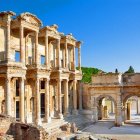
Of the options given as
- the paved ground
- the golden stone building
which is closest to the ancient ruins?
the golden stone building

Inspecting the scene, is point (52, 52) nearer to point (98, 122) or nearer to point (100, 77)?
point (100, 77)

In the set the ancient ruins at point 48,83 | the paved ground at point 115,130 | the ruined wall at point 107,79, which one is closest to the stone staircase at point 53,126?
the ancient ruins at point 48,83

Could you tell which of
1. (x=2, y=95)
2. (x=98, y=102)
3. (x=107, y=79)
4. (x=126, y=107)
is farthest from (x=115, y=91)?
(x=2, y=95)

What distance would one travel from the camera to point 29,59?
101 ft

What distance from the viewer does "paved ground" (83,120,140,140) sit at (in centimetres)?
2691

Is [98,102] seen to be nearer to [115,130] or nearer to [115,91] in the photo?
[115,91]

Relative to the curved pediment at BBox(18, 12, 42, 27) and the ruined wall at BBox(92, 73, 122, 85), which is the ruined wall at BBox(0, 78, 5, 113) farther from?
the ruined wall at BBox(92, 73, 122, 85)

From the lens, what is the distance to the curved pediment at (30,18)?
2684cm

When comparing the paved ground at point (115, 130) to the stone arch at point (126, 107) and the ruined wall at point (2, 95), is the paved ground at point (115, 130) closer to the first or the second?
the stone arch at point (126, 107)

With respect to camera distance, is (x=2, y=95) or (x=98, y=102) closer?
(x=2, y=95)

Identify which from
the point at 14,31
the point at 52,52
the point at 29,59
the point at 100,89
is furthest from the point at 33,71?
the point at 100,89

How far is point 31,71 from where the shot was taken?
93.6ft

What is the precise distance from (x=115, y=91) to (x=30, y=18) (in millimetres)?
13507

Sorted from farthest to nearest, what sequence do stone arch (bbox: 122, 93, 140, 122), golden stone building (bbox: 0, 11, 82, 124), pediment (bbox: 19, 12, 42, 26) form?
stone arch (bbox: 122, 93, 140, 122) < pediment (bbox: 19, 12, 42, 26) < golden stone building (bbox: 0, 11, 82, 124)
